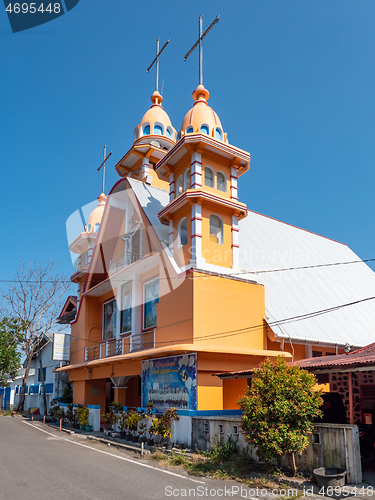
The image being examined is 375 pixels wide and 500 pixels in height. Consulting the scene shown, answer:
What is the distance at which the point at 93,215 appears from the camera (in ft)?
120

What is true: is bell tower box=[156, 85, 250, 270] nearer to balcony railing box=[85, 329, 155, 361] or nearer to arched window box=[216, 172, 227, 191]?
arched window box=[216, 172, 227, 191]

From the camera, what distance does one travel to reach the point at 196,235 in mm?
18312

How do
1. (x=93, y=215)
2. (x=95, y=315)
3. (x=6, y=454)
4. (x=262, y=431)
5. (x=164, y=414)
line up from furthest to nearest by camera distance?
(x=93, y=215), (x=95, y=315), (x=164, y=414), (x=6, y=454), (x=262, y=431)

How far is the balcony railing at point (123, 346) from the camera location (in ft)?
64.3

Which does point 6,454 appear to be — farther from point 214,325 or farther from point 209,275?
point 209,275

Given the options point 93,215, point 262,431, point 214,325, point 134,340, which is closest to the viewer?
point 262,431

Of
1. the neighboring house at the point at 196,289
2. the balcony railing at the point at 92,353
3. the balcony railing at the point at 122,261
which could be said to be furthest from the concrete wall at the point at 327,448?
the balcony railing at the point at 92,353

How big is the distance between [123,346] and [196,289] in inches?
279

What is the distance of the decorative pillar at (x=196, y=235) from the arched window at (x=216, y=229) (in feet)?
3.67

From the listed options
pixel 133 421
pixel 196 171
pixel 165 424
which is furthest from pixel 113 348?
pixel 196 171

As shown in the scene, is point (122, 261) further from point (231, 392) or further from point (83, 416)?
point (231, 392)

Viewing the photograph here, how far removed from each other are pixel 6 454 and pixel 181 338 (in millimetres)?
7058

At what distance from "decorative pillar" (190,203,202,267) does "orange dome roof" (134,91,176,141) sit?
11944 millimetres

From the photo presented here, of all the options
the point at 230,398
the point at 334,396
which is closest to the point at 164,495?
the point at 334,396
